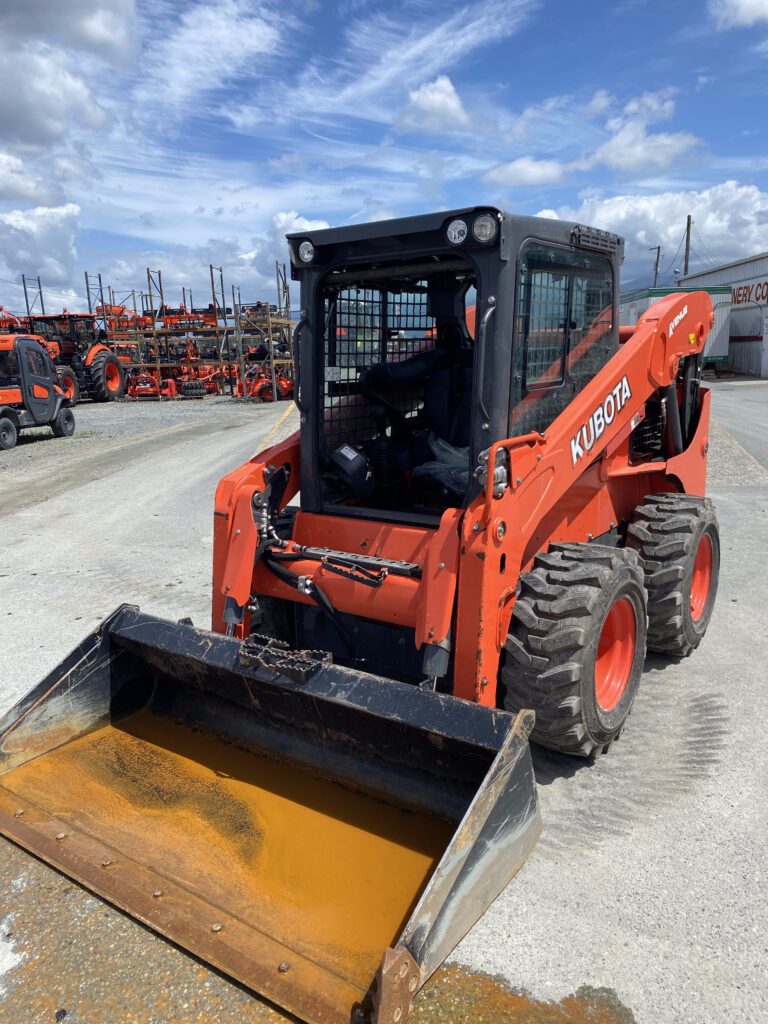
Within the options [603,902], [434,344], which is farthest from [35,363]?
[603,902]

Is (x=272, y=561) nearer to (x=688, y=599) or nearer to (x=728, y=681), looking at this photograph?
(x=688, y=599)

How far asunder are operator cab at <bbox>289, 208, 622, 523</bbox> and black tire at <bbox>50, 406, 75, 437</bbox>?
49.5 feet

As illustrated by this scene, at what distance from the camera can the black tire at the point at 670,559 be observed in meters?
4.50

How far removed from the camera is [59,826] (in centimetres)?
312

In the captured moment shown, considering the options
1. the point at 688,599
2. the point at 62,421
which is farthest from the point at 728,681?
the point at 62,421

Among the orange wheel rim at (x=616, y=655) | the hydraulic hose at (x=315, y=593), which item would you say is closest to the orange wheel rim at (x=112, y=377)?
the hydraulic hose at (x=315, y=593)

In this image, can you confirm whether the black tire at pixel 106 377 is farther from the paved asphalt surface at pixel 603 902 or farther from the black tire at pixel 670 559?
the black tire at pixel 670 559

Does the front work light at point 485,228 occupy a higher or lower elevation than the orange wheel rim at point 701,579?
higher

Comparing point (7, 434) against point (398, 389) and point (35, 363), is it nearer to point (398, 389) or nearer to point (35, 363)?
point (35, 363)

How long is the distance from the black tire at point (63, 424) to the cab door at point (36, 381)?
296 mm

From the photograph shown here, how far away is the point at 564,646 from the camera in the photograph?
3.26 m

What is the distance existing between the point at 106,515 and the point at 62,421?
9447mm

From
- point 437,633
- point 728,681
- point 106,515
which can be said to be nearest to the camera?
point 437,633

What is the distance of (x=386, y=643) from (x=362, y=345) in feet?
5.51
